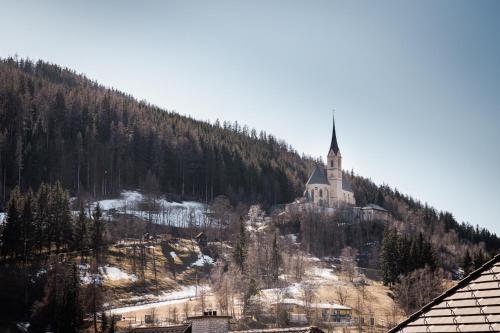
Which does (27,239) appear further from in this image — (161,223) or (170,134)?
(170,134)

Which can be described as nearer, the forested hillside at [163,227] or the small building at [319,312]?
the small building at [319,312]

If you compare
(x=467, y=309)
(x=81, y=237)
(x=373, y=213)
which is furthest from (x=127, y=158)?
(x=467, y=309)

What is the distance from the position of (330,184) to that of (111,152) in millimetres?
52978

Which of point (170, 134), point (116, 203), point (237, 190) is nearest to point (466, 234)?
point (237, 190)

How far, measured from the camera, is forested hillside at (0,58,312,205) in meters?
134

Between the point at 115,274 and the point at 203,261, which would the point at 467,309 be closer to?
the point at 115,274

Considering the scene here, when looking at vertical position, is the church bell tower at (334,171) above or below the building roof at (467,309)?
above

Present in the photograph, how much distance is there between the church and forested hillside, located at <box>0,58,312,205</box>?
35.5 ft

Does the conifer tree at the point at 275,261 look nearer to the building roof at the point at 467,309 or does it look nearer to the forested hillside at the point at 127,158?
the forested hillside at the point at 127,158

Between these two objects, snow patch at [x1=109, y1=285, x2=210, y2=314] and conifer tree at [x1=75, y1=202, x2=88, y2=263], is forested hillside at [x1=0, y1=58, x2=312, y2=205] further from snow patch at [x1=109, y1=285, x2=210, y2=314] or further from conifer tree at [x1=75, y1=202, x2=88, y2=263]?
snow patch at [x1=109, y1=285, x2=210, y2=314]

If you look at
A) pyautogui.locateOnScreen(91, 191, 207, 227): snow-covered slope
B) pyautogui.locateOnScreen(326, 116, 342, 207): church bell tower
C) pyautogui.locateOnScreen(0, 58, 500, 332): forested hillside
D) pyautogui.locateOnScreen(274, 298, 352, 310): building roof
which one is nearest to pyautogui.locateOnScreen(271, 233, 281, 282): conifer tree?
pyautogui.locateOnScreen(0, 58, 500, 332): forested hillside

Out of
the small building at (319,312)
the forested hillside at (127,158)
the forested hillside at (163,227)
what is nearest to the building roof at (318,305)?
the small building at (319,312)

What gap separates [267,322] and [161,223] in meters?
55.5

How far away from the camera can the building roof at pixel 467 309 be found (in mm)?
8477
